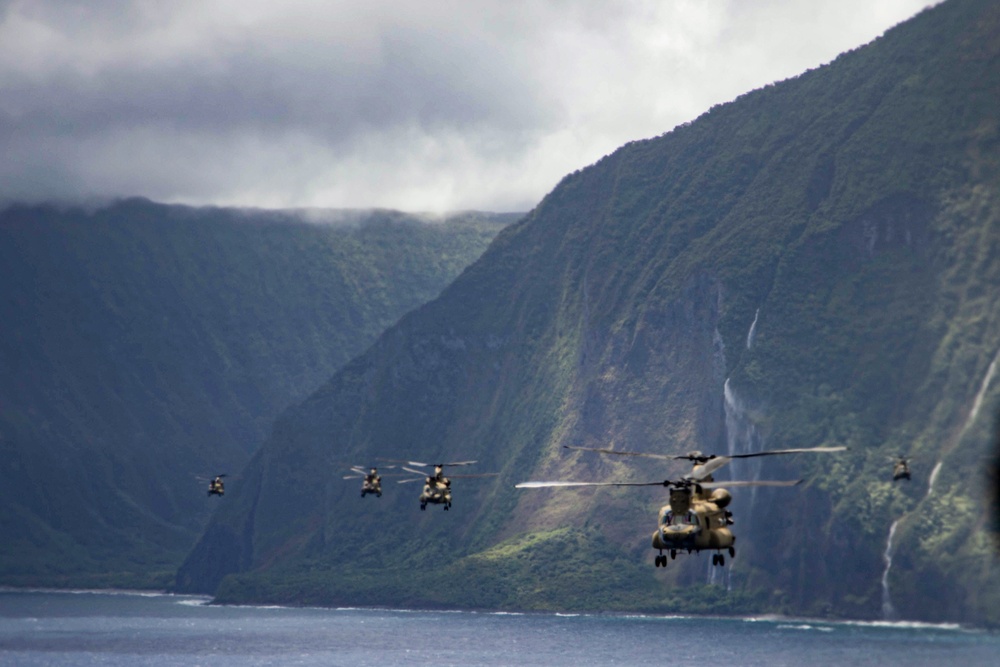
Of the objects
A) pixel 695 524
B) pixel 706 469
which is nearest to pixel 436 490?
pixel 695 524

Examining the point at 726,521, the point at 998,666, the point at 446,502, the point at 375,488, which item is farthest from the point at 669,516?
the point at 998,666

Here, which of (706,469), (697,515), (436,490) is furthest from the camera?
(436,490)

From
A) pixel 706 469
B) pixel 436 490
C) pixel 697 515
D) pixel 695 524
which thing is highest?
pixel 706 469

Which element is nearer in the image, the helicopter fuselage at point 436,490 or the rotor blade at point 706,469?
the rotor blade at point 706,469

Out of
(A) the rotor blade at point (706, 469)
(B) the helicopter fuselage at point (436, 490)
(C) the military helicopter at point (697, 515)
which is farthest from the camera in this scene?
(B) the helicopter fuselage at point (436, 490)

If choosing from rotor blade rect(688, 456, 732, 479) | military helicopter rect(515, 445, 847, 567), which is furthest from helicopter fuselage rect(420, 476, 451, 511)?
rotor blade rect(688, 456, 732, 479)

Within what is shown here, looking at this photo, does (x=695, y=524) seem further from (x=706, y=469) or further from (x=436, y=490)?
(x=436, y=490)

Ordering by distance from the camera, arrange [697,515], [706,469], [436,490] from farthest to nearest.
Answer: [436,490], [697,515], [706,469]

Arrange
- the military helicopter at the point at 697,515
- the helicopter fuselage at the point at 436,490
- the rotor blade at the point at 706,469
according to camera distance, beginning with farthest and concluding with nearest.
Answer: the helicopter fuselage at the point at 436,490
the military helicopter at the point at 697,515
the rotor blade at the point at 706,469

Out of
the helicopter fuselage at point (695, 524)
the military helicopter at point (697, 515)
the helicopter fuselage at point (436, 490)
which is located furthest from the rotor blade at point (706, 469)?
the helicopter fuselage at point (436, 490)

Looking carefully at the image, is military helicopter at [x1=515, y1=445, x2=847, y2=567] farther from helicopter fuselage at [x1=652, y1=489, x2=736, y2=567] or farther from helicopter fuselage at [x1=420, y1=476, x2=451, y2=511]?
helicopter fuselage at [x1=420, y1=476, x2=451, y2=511]

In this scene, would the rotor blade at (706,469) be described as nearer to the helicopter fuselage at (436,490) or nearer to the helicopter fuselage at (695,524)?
the helicopter fuselage at (695,524)
